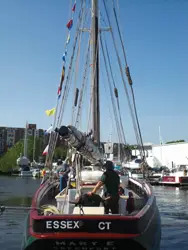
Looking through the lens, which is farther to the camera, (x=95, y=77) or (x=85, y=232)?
(x=95, y=77)

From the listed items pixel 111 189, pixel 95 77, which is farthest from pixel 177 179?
pixel 111 189

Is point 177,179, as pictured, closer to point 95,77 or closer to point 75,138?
point 95,77

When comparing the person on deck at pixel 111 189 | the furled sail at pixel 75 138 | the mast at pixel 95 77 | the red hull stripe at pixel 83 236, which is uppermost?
the mast at pixel 95 77

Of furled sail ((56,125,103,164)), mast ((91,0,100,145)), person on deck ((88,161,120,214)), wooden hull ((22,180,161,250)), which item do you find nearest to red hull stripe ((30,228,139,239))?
wooden hull ((22,180,161,250))

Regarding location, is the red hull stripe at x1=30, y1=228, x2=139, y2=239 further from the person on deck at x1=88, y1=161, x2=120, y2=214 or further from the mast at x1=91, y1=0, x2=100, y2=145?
the mast at x1=91, y1=0, x2=100, y2=145

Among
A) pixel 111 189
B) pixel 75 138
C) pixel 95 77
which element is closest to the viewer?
pixel 111 189

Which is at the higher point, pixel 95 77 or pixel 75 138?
pixel 95 77

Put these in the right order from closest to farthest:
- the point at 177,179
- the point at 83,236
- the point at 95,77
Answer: the point at 83,236 → the point at 95,77 → the point at 177,179

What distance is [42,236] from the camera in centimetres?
909

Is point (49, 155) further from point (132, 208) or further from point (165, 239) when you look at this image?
point (165, 239)

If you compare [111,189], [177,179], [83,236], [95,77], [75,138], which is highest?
[95,77]

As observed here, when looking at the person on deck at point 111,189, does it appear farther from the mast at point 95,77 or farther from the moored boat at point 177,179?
the moored boat at point 177,179

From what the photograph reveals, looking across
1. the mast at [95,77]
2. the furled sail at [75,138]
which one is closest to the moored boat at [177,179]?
the mast at [95,77]

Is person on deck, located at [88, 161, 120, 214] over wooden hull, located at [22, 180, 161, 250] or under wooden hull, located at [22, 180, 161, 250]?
over
